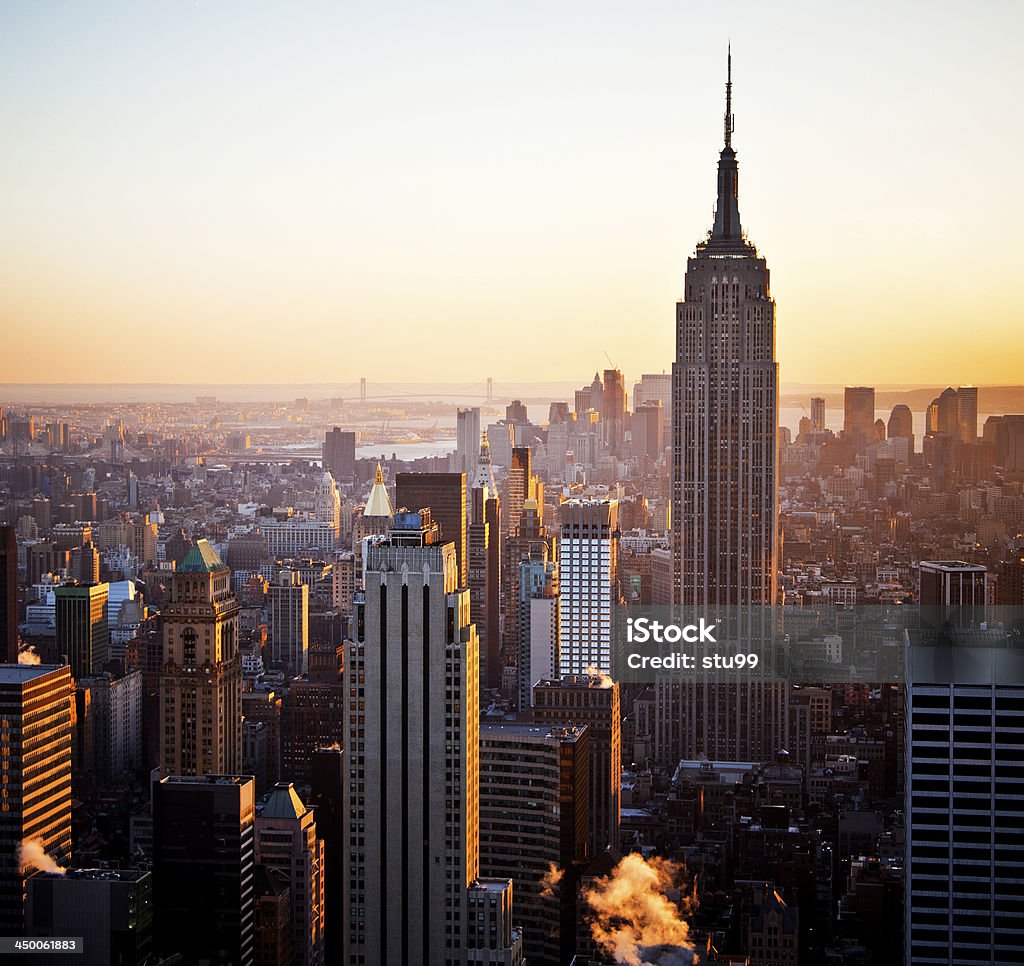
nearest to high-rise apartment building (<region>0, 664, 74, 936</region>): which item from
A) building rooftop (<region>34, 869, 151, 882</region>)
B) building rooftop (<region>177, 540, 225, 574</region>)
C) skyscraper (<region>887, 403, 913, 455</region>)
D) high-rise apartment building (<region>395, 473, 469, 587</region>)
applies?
building rooftop (<region>34, 869, 151, 882</region>)

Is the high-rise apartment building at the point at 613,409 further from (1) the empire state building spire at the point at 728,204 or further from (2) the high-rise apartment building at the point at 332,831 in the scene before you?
(2) the high-rise apartment building at the point at 332,831

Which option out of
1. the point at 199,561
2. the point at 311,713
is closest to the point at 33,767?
the point at 199,561

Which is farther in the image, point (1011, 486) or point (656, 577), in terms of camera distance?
point (656, 577)

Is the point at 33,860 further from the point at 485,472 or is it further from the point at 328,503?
the point at 485,472

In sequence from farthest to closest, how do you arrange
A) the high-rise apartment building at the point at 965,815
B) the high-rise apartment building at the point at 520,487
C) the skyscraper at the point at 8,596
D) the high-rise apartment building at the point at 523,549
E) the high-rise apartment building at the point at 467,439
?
the high-rise apartment building at the point at 523,549 → the high-rise apartment building at the point at 520,487 → the high-rise apartment building at the point at 467,439 → the skyscraper at the point at 8,596 → the high-rise apartment building at the point at 965,815

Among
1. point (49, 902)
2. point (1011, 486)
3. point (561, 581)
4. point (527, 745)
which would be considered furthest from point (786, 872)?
point (561, 581)

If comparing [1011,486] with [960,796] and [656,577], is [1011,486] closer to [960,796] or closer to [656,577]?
[960,796]

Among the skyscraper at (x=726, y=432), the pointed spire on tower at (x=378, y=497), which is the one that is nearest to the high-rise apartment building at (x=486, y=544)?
the pointed spire on tower at (x=378, y=497)
